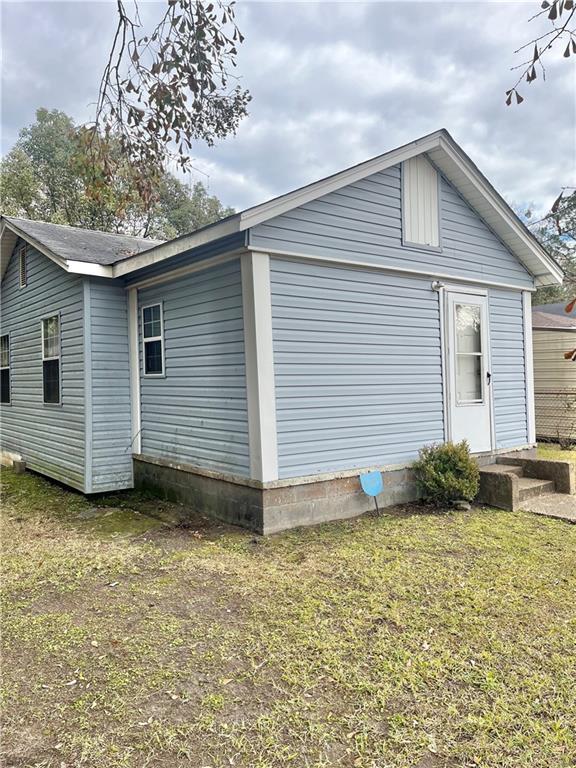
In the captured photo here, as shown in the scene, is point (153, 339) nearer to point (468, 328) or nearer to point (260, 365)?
point (260, 365)

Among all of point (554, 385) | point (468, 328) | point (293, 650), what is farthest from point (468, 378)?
point (554, 385)

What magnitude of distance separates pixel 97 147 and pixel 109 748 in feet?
13.3

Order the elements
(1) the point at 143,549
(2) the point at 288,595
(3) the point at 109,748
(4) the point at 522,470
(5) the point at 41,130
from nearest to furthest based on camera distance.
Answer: (3) the point at 109,748
(2) the point at 288,595
(1) the point at 143,549
(4) the point at 522,470
(5) the point at 41,130

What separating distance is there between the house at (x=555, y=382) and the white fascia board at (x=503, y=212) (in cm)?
383

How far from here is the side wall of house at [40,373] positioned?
7.03 metres

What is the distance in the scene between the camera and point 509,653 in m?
2.83

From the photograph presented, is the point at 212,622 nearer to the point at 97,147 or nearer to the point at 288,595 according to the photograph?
the point at 288,595

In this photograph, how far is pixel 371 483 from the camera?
18.4 feet

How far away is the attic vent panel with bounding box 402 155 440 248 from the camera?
628cm

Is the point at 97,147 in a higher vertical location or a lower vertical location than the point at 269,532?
higher

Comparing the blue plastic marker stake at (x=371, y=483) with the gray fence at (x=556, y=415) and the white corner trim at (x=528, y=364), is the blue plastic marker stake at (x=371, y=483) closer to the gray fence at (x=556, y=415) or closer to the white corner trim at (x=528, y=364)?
the white corner trim at (x=528, y=364)

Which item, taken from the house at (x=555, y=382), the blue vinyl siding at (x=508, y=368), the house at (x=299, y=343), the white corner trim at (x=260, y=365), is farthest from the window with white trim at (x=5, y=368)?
the house at (x=555, y=382)

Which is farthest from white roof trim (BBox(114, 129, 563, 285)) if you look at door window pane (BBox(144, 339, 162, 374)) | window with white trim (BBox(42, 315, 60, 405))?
window with white trim (BBox(42, 315, 60, 405))

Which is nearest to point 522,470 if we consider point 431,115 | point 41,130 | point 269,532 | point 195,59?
point 269,532
